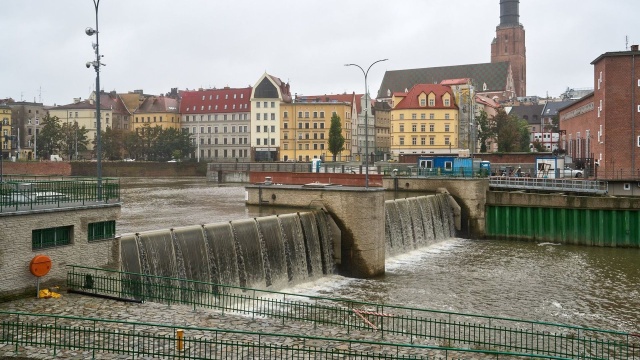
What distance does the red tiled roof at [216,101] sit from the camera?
152 meters

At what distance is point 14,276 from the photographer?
20.8 metres

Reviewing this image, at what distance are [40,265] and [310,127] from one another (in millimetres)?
117154

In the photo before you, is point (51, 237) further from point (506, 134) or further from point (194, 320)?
point (506, 134)

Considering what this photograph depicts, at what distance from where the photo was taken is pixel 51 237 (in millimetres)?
22203

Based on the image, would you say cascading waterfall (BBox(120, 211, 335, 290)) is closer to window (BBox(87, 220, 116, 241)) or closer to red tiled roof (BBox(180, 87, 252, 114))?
window (BBox(87, 220, 116, 241))

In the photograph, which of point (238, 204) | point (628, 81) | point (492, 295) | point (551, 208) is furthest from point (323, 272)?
point (628, 81)

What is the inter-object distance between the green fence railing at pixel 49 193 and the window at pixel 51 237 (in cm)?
Answer: 91

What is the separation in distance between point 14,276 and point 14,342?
466 cm

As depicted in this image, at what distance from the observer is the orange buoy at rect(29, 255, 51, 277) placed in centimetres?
2098

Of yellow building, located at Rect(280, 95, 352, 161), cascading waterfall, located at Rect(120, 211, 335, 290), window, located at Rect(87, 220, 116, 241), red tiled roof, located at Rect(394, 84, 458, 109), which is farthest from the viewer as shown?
yellow building, located at Rect(280, 95, 352, 161)

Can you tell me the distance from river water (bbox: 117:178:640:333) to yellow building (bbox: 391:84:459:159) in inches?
2332

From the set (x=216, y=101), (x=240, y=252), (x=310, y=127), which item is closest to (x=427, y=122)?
(x=310, y=127)

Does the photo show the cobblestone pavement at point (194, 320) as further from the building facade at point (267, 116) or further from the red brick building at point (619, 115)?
the building facade at point (267, 116)

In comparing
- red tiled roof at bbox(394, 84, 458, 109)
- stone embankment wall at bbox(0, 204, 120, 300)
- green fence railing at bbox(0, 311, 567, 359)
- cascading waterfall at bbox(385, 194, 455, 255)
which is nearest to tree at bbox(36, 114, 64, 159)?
red tiled roof at bbox(394, 84, 458, 109)
